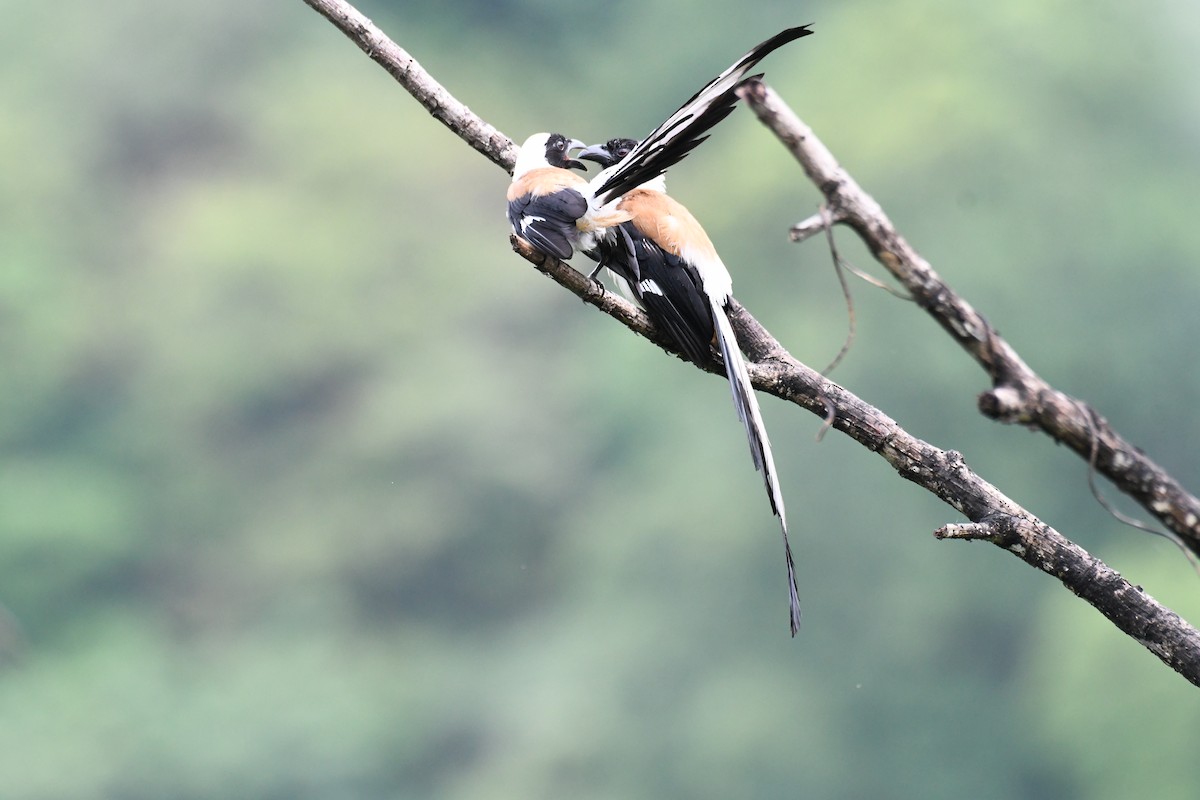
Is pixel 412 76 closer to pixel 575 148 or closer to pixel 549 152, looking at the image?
pixel 549 152

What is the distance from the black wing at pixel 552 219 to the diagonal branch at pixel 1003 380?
0.62 metres

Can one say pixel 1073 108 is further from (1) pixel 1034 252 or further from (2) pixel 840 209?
(2) pixel 840 209

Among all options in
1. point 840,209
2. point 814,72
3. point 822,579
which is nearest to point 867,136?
point 814,72

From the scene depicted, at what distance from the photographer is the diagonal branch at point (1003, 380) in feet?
4.15

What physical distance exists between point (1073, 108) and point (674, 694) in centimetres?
695

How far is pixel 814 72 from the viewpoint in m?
14.3

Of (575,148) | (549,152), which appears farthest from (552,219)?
(575,148)

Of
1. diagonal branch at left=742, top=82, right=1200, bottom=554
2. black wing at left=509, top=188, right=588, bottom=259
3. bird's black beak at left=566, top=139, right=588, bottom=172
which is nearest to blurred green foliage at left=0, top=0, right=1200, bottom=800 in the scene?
bird's black beak at left=566, top=139, right=588, bottom=172

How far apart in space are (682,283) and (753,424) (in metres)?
0.44

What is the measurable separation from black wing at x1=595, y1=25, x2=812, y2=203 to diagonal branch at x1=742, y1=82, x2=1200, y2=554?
0.07m

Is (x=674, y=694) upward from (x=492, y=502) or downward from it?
downward

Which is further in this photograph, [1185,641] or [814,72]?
[814,72]

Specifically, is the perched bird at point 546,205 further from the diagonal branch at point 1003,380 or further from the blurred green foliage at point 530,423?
the blurred green foliage at point 530,423

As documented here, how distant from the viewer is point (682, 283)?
7.28 ft
